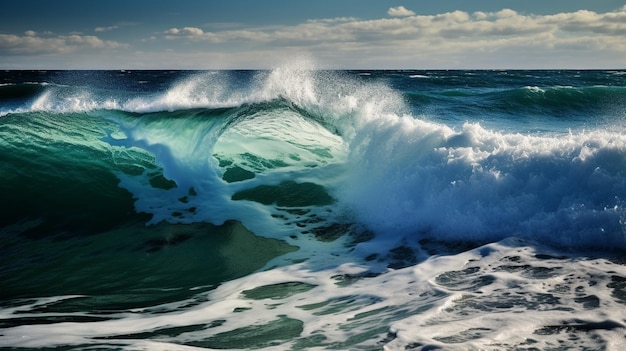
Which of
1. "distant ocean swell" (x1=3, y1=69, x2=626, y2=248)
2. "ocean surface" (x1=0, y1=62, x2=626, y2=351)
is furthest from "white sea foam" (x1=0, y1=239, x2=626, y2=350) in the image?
"distant ocean swell" (x1=3, y1=69, x2=626, y2=248)

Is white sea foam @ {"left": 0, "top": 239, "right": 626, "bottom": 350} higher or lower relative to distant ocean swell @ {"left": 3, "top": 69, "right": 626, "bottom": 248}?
→ lower

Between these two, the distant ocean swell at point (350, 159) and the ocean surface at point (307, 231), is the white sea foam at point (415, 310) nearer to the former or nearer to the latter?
the ocean surface at point (307, 231)

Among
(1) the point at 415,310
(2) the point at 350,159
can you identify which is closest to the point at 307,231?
(2) the point at 350,159

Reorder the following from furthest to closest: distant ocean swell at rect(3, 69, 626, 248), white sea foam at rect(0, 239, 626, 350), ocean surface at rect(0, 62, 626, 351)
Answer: distant ocean swell at rect(3, 69, 626, 248) → ocean surface at rect(0, 62, 626, 351) → white sea foam at rect(0, 239, 626, 350)

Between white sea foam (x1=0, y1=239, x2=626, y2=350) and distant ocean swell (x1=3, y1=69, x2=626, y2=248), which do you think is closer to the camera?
white sea foam (x1=0, y1=239, x2=626, y2=350)

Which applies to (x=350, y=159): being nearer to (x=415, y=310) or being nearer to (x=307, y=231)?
(x=307, y=231)

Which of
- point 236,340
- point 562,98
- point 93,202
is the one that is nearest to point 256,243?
point 236,340

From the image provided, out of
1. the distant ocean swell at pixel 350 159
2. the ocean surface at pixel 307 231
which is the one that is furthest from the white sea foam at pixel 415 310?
the distant ocean swell at pixel 350 159

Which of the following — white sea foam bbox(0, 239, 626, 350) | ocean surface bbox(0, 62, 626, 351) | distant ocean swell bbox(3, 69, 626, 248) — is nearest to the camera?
white sea foam bbox(0, 239, 626, 350)

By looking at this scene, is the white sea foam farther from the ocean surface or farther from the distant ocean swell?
the distant ocean swell

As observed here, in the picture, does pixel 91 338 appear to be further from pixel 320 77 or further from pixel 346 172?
pixel 320 77
